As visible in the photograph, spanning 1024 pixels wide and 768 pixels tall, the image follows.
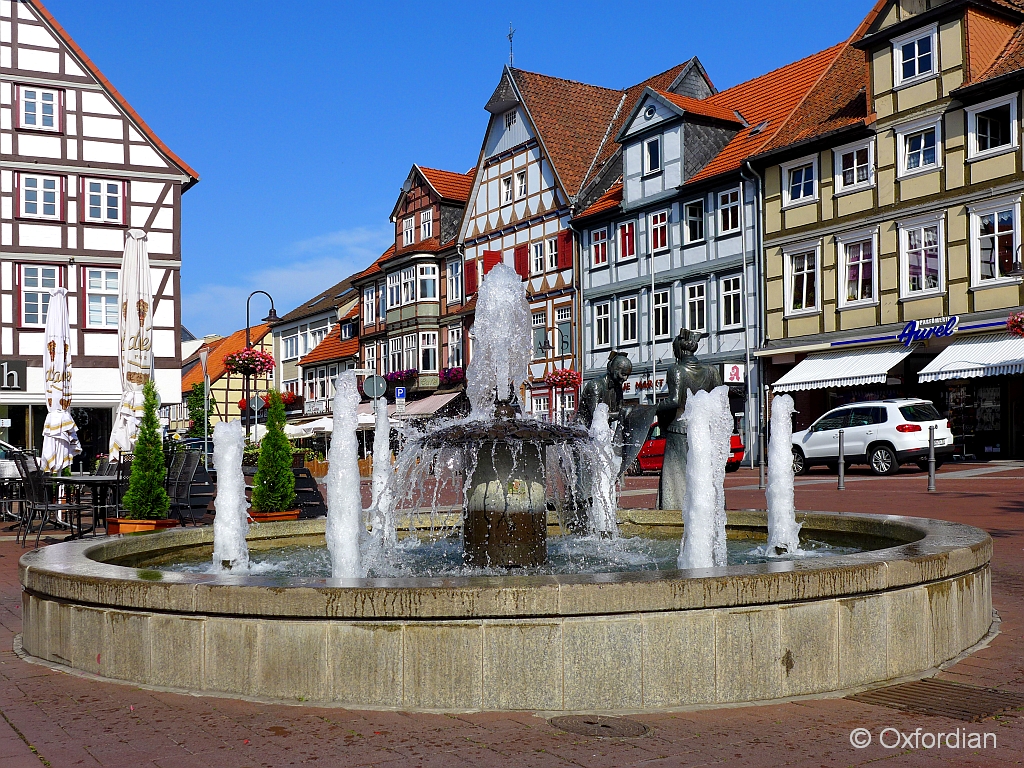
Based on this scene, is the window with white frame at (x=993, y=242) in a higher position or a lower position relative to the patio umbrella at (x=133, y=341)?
higher

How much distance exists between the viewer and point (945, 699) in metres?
5.18

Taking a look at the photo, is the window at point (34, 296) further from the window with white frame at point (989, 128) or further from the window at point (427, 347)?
the window with white frame at point (989, 128)

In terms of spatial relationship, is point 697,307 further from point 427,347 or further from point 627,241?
point 427,347

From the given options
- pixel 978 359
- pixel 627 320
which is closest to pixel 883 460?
pixel 978 359

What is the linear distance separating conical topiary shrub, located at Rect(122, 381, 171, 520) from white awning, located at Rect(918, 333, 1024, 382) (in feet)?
67.9

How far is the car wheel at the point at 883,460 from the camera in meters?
24.4

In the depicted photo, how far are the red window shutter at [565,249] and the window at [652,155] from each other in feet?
16.0

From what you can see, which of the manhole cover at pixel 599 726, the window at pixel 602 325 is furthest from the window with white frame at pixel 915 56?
the manhole cover at pixel 599 726

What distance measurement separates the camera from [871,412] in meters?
25.2

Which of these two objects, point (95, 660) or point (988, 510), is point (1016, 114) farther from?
point (95, 660)

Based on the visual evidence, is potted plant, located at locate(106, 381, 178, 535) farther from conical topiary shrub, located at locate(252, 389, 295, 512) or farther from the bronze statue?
the bronze statue

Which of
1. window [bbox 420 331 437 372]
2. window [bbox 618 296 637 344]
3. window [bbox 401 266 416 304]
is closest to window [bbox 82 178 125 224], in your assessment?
window [bbox 618 296 637 344]

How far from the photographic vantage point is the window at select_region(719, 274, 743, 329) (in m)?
34.9

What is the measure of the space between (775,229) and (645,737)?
30590 mm
